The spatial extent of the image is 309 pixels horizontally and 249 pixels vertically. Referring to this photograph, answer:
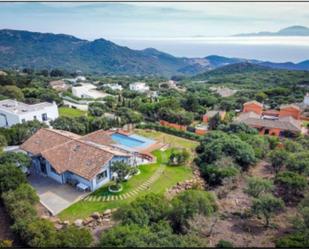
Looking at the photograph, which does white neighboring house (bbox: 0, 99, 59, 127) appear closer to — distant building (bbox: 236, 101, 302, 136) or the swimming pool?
the swimming pool

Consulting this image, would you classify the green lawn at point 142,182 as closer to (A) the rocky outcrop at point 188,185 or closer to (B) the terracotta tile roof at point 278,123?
(A) the rocky outcrop at point 188,185

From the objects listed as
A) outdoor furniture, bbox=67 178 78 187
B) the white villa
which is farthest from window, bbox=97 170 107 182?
outdoor furniture, bbox=67 178 78 187

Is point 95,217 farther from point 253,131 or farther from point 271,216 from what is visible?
point 253,131

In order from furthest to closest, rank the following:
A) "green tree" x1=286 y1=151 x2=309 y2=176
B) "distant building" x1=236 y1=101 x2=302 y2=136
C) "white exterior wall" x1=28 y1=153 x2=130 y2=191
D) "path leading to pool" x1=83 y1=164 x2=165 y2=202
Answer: "distant building" x1=236 y1=101 x2=302 y2=136 < "green tree" x1=286 y1=151 x2=309 y2=176 < "white exterior wall" x1=28 y1=153 x2=130 y2=191 < "path leading to pool" x1=83 y1=164 x2=165 y2=202

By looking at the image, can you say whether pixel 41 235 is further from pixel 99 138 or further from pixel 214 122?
pixel 214 122

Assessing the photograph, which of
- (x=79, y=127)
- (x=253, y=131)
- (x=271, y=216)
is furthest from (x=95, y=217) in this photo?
(x=253, y=131)

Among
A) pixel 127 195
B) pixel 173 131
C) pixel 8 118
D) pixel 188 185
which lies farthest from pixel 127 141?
pixel 8 118
